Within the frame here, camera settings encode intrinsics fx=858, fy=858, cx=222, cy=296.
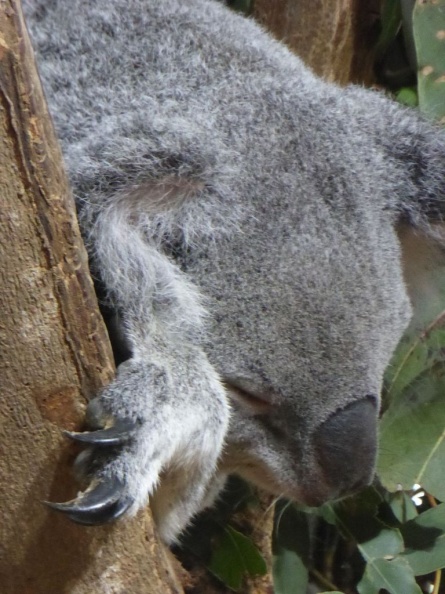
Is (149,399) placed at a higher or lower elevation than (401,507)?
higher

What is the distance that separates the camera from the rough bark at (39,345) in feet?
3.97

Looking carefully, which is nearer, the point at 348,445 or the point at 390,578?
the point at 348,445

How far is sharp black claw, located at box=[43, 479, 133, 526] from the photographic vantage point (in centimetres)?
121

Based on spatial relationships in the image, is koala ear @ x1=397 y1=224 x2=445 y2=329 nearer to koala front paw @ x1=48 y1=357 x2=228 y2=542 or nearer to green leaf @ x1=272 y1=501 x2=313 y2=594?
green leaf @ x1=272 y1=501 x2=313 y2=594

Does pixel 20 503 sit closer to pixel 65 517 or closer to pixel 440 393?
pixel 65 517

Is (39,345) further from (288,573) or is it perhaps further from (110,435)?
(288,573)

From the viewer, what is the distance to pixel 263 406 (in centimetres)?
170

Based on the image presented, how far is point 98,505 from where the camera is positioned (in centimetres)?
122

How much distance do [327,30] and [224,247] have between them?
1.22m

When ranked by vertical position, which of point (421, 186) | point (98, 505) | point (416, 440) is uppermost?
point (421, 186)

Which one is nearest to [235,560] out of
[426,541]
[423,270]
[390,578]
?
[390,578]

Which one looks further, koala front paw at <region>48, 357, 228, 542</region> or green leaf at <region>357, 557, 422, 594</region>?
green leaf at <region>357, 557, 422, 594</region>

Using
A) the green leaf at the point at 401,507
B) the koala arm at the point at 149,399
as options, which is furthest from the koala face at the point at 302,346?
the green leaf at the point at 401,507

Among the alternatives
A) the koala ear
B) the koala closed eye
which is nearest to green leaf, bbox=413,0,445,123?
the koala ear
